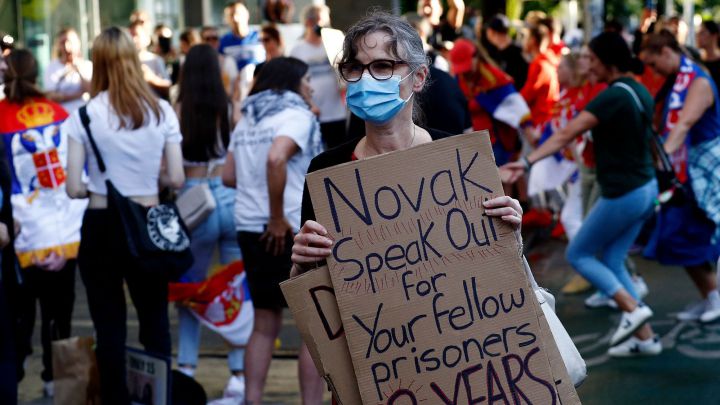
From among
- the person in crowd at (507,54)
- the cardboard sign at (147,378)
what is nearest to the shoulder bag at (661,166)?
the cardboard sign at (147,378)

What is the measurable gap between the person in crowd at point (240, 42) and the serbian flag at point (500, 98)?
2049 mm

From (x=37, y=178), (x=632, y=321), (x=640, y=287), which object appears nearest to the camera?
(x=37, y=178)

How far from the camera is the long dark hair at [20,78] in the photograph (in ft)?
22.1

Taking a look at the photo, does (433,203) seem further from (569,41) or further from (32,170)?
(569,41)

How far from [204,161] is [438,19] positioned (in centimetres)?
621

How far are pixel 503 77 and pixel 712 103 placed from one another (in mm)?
3175

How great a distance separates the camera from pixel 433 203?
3170mm

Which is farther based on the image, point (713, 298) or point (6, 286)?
point (713, 298)

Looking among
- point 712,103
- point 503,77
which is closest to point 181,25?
point 503,77

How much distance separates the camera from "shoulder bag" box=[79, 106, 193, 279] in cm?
554

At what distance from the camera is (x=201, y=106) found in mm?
6828

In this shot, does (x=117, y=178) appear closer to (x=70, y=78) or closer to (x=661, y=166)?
(x=661, y=166)

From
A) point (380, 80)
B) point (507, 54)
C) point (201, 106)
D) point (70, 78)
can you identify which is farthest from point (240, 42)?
point (380, 80)

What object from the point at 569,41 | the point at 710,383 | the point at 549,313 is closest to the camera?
the point at 549,313
